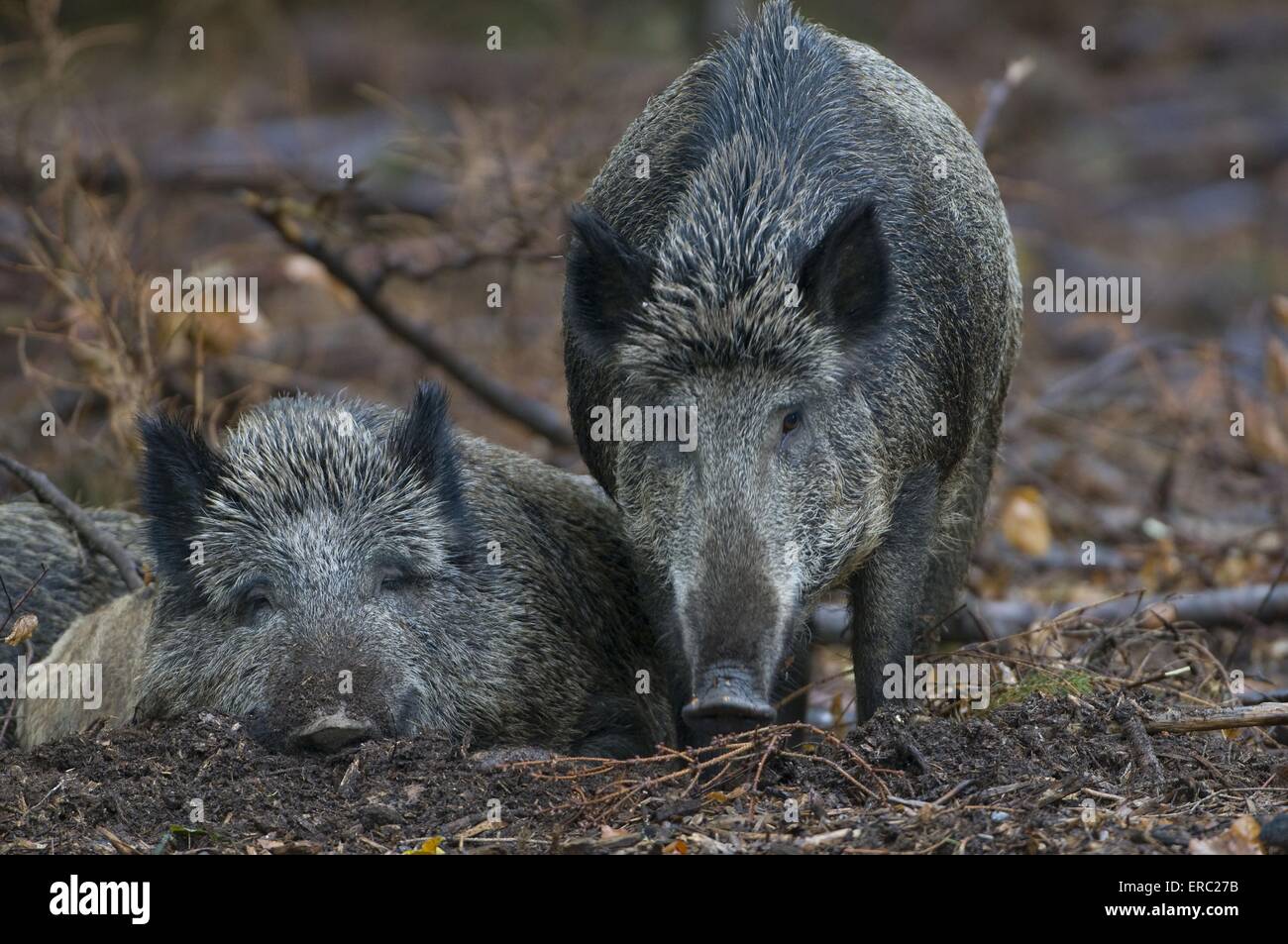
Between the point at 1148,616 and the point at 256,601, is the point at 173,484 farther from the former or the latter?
the point at 1148,616

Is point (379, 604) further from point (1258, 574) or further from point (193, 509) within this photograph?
point (1258, 574)

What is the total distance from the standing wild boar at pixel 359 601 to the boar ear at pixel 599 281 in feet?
2.73

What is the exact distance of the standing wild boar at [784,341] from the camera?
188 inches

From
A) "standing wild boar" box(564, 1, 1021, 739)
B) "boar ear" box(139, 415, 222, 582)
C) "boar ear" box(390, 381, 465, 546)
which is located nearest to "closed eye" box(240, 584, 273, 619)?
"boar ear" box(139, 415, 222, 582)

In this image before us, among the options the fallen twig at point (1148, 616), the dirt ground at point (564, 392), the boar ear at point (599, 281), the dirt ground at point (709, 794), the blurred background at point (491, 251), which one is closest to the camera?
the dirt ground at point (709, 794)

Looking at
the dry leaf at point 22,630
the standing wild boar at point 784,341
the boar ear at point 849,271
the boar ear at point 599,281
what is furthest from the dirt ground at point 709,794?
the boar ear at point 599,281

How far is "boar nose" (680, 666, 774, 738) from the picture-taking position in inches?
164

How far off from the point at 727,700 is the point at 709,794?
0.48 meters

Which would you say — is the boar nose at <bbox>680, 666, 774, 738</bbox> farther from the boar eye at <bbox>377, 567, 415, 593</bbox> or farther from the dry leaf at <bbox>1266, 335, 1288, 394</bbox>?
the dry leaf at <bbox>1266, 335, 1288, 394</bbox>

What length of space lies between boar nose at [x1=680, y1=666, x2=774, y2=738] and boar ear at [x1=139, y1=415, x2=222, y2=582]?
87.6 inches

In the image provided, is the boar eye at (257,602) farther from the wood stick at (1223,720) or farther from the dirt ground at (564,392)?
the wood stick at (1223,720)
